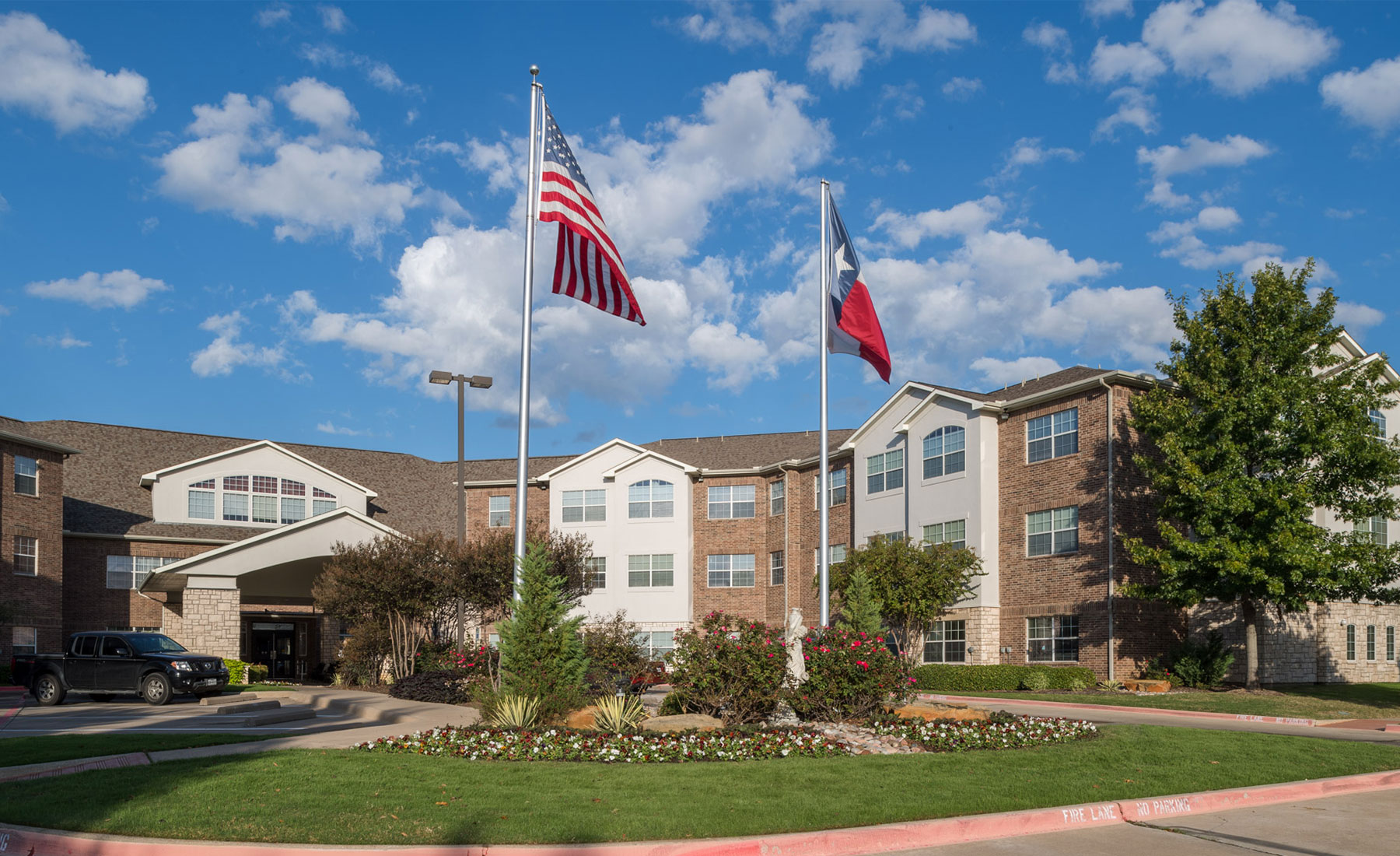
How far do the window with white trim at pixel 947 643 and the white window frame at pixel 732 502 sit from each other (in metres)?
12.7

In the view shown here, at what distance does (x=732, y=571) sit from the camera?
1865 inches

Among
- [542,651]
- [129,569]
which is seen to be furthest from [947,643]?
[129,569]

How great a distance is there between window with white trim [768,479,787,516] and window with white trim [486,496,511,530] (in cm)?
1228

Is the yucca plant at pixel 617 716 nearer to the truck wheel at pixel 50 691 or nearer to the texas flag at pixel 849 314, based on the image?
the texas flag at pixel 849 314

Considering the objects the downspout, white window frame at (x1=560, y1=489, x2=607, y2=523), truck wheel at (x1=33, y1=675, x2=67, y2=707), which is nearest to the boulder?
truck wheel at (x1=33, y1=675, x2=67, y2=707)

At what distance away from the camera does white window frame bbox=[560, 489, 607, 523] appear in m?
48.5

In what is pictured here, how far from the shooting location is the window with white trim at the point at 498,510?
50406 mm

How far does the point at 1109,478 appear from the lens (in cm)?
3084

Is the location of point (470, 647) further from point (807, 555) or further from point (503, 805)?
point (807, 555)

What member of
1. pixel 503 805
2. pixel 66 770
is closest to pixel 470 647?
pixel 66 770

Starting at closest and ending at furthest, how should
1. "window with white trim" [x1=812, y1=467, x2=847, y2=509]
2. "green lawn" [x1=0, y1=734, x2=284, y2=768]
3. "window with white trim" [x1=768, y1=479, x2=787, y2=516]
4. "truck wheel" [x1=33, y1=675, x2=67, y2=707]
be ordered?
1. "green lawn" [x1=0, y1=734, x2=284, y2=768]
2. "truck wheel" [x1=33, y1=675, x2=67, y2=707]
3. "window with white trim" [x1=812, y1=467, x2=847, y2=509]
4. "window with white trim" [x1=768, y1=479, x2=787, y2=516]

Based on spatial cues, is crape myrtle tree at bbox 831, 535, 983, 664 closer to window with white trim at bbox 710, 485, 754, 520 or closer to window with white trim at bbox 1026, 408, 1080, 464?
window with white trim at bbox 1026, 408, 1080, 464

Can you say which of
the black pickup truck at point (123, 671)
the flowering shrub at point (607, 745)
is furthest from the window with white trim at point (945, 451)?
the flowering shrub at point (607, 745)

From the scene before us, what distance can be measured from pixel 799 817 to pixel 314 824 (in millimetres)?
4048
